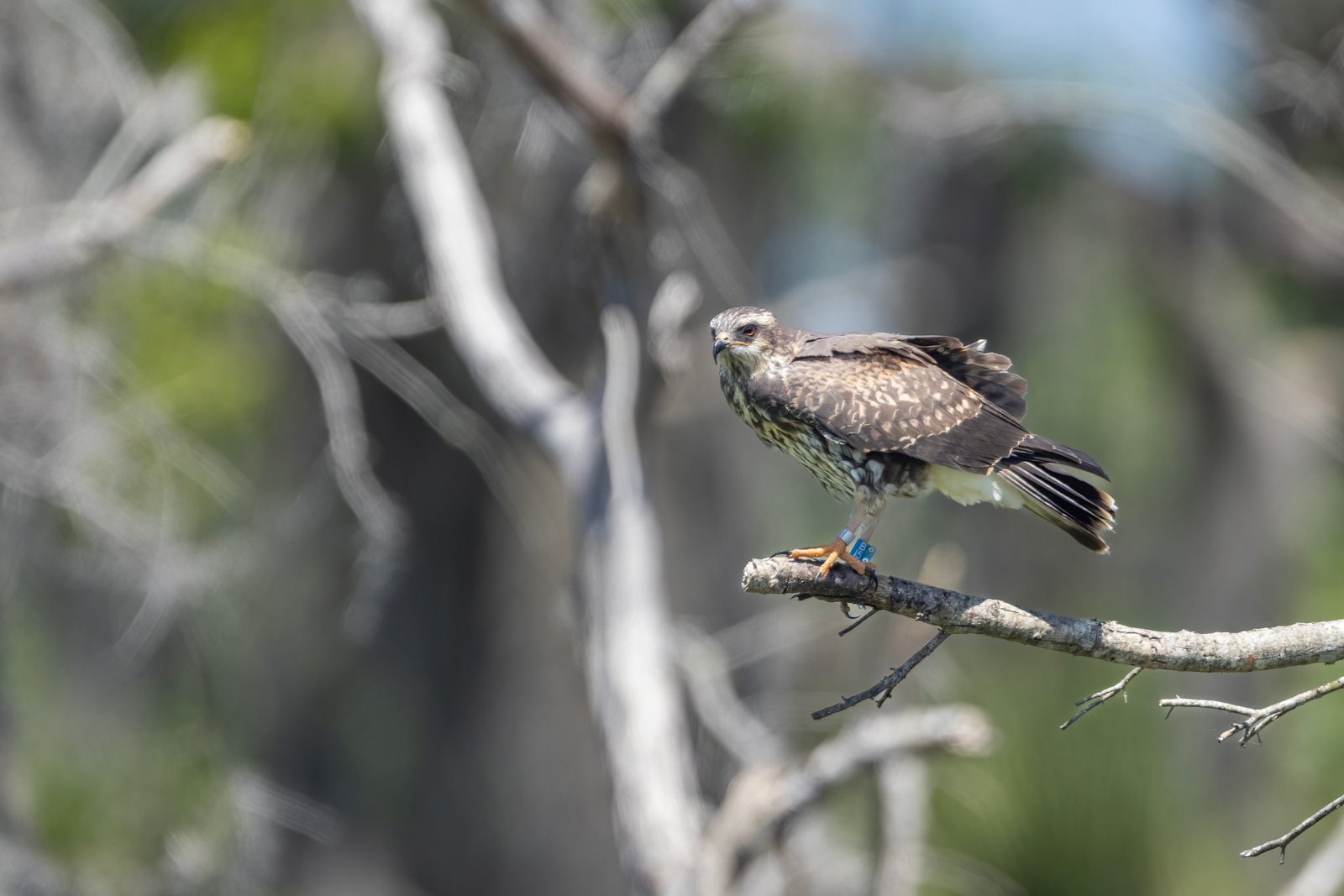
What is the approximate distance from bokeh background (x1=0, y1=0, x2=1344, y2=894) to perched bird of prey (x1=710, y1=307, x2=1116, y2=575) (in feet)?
7.68

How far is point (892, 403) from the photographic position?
3680 millimetres

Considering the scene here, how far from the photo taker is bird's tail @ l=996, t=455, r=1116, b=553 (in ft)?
11.7

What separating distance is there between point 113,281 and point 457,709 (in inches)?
163

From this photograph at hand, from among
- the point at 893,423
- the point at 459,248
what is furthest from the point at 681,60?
the point at 893,423

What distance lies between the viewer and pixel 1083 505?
3580 millimetres

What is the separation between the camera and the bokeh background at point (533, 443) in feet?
23.0

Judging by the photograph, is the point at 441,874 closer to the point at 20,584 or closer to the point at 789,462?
the point at 20,584

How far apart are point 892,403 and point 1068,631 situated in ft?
2.92

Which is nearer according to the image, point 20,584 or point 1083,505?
point 1083,505

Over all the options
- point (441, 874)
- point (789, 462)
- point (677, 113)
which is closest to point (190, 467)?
point (677, 113)

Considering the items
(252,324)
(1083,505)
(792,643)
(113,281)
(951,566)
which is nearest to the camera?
(1083,505)

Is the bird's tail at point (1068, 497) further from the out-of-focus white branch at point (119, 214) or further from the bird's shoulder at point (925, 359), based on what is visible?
the out-of-focus white branch at point (119, 214)

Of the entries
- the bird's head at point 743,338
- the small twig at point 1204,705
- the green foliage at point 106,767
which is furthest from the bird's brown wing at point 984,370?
the green foliage at point 106,767

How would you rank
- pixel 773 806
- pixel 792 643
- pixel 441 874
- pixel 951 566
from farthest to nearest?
pixel 441 874
pixel 792 643
pixel 951 566
pixel 773 806
